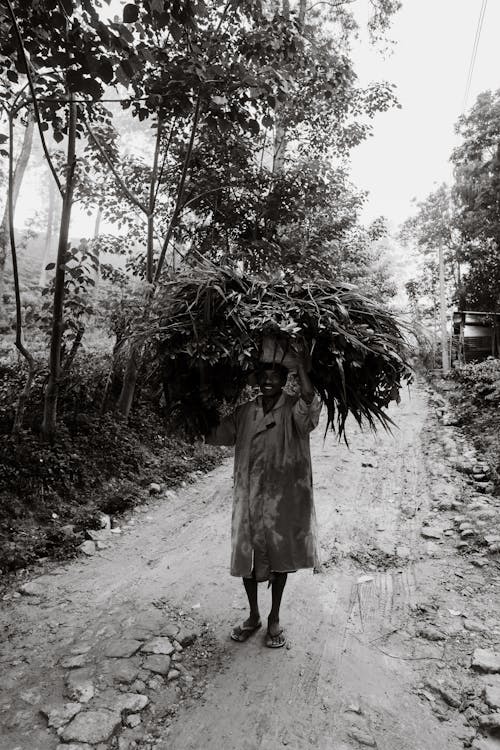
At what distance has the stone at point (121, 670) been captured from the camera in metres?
2.72

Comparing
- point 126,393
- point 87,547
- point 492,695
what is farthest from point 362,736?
point 126,393

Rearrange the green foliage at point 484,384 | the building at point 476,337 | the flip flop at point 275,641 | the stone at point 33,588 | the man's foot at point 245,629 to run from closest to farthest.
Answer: the flip flop at point 275,641
the man's foot at point 245,629
the stone at point 33,588
the green foliage at point 484,384
the building at point 476,337

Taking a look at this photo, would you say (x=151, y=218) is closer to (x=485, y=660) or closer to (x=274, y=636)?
(x=274, y=636)

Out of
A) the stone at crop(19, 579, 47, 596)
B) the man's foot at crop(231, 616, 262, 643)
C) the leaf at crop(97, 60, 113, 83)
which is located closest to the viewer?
the leaf at crop(97, 60, 113, 83)

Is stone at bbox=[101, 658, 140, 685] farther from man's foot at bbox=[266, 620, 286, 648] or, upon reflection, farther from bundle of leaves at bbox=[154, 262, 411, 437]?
bundle of leaves at bbox=[154, 262, 411, 437]

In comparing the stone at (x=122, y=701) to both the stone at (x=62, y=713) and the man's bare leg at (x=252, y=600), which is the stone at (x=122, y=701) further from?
the man's bare leg at (x=252, y=600)

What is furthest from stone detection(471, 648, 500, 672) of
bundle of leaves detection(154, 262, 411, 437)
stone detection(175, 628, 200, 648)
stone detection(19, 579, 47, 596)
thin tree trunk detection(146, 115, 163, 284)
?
thin tree trunk detection(146, 115, 163, 284)

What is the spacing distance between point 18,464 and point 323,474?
13.6 feet

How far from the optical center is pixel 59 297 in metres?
5.25

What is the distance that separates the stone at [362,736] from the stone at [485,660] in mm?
953

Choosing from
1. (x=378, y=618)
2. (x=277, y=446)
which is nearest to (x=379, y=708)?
(x=378, y=618)

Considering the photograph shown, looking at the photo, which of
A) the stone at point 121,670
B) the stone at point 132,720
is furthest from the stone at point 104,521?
the stone at point 132,720

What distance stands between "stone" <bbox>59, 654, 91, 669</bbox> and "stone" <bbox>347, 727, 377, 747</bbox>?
159 centimetres

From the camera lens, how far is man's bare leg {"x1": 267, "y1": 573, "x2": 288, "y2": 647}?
10.2 feet
